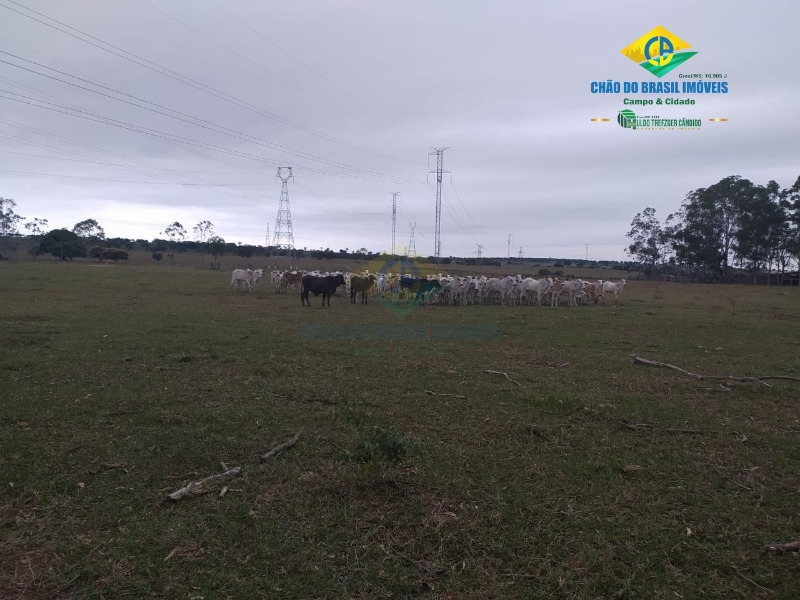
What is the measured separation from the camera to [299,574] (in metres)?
3.39

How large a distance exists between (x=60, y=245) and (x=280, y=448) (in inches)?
2689

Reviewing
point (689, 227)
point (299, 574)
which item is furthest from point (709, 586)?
point (689, 227)

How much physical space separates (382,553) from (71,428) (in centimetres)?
417

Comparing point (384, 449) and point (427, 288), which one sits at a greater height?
point (427, 288)

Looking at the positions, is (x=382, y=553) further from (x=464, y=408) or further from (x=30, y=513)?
(x=464, y=408)

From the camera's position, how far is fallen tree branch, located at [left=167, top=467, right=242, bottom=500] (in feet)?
14.0

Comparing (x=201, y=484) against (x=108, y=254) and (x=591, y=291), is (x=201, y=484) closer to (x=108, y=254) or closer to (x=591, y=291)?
(x=591, y=291)

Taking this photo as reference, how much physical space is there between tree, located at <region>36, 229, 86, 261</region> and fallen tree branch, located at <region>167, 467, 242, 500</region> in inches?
2638

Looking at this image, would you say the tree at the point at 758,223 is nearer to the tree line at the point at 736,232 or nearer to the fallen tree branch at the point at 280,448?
the tree line at the point at 736,232

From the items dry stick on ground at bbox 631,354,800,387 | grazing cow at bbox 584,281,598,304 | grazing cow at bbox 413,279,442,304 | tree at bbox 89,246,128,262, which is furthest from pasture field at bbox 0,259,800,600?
tree at bbox 89,246,128,262

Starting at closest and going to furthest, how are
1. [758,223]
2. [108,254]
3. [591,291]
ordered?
1. [591,291]
2. [758,223]
3. [108,254]

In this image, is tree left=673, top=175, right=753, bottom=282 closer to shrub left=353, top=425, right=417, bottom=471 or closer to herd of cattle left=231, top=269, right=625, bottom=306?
herd of cattle left=231, top=269, right=625, bottom=306

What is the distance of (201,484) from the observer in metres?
4.44

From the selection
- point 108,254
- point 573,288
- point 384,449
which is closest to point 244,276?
point 573,288
